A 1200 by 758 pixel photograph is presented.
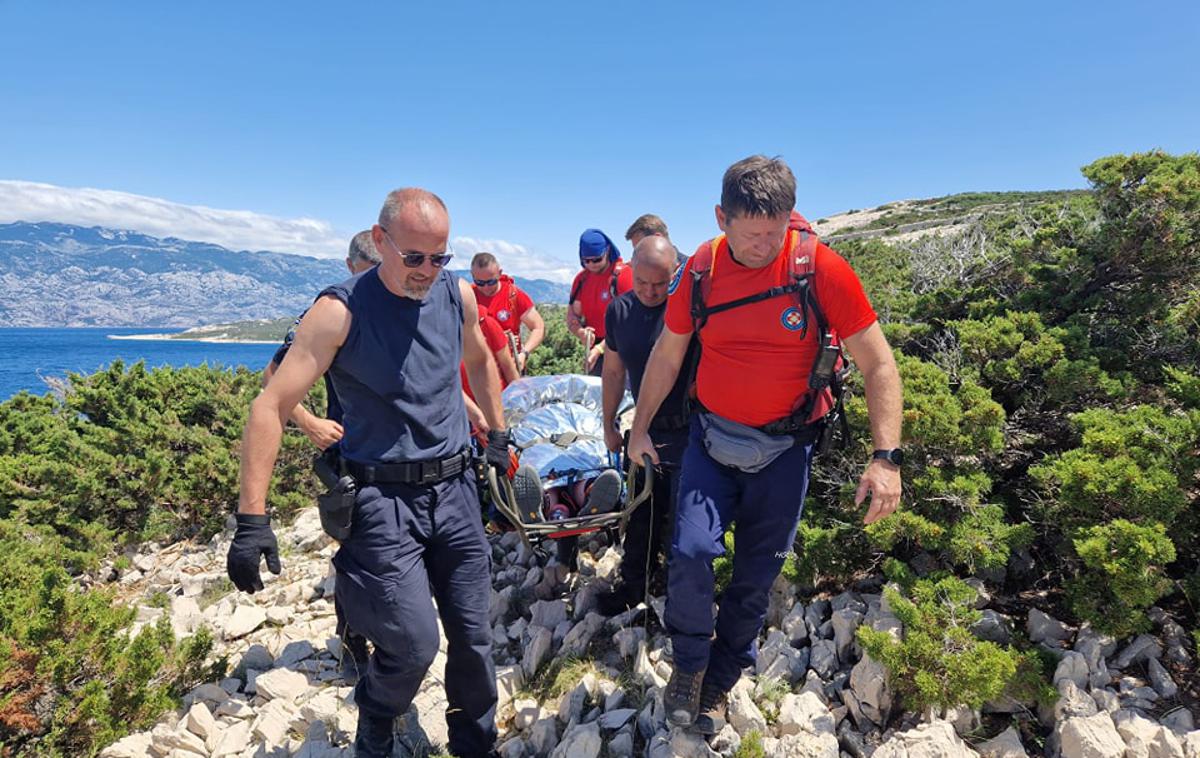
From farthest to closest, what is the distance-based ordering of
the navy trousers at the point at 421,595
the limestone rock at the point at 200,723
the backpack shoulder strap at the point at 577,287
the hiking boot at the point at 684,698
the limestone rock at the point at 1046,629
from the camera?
the backpack shoulder strap at the point at 577,287 < the limestone rock at the point at 200,723 < the limestone rock at the point at 1046,629 < the hiking boot at the point at 684,698 < the navy trousers at the point at 421,595

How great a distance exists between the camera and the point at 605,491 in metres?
3.71

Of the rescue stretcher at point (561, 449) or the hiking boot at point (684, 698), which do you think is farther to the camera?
the rescue stretcher at point (561, 449)

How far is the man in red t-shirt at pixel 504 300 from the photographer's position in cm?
660

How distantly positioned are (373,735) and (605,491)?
1.73 meters

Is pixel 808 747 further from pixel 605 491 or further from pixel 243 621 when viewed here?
pixel 243 621

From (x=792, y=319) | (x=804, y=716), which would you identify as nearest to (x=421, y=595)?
(x=804, y=716)

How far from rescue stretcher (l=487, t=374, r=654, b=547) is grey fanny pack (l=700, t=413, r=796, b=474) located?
62 cm

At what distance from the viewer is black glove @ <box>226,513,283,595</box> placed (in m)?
2.52

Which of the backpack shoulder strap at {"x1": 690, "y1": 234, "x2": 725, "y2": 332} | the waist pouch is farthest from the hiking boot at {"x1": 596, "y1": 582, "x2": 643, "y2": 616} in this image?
the backpack shoulder strap at {"x1": 690, "y1": 234, "x2": 725, "y2": 332}

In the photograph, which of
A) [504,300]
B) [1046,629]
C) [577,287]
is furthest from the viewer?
[504,300]

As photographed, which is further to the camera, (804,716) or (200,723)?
(200,723)

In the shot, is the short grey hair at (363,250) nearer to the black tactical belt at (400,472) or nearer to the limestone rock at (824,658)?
the black tactical belt at (400,472)

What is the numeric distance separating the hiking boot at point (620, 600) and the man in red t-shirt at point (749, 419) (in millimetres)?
1196

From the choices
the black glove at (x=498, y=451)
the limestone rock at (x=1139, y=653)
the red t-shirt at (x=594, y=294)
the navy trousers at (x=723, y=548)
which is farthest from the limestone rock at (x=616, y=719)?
the red t-shirt at (x=594, y=294)
